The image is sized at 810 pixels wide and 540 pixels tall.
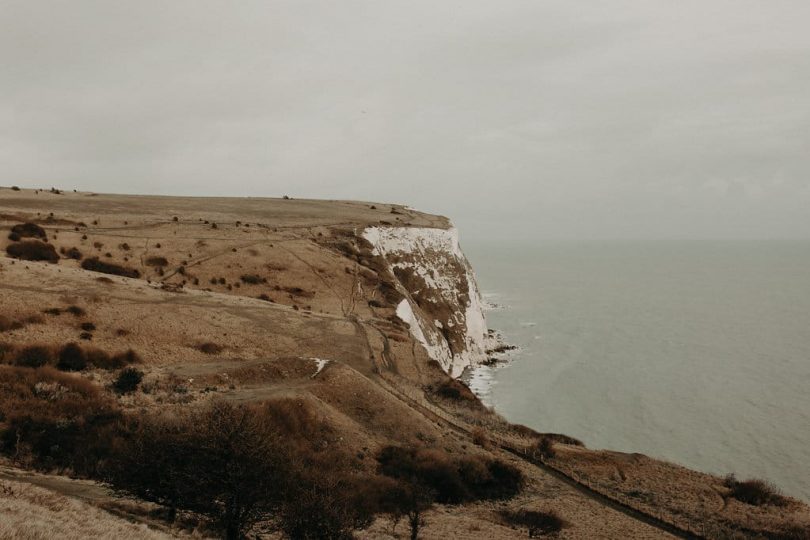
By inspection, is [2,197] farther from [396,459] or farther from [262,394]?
[396,459]

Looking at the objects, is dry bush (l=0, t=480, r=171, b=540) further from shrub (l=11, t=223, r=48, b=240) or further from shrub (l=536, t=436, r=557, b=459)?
shrub (l=11, t=223, r=48, b=240)

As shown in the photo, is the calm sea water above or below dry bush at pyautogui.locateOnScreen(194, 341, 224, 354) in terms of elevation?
below

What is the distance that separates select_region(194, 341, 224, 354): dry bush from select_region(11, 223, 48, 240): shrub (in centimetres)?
2854

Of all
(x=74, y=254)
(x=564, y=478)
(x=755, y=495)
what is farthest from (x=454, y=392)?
(x=74, y=254)

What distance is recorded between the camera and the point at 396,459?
88.8 ft

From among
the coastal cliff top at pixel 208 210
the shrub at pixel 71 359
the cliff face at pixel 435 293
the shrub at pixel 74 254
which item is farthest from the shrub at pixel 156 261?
the cliff face at pixel 435 293

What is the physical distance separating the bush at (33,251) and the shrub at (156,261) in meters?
7.90

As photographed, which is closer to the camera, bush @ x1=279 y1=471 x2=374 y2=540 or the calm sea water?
bush @ x1=279 y1=471 x2=374 y2=540

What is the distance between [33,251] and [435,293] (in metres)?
47.4

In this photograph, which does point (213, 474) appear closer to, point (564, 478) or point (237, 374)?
point (237, 374)

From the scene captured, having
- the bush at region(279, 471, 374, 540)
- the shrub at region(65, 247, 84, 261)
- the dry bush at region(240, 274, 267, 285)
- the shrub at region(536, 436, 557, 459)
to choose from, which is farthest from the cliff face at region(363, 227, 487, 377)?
the bush at region(279, 471, 374, 540)

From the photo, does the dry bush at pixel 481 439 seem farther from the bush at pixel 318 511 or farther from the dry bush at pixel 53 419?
the dry bush at pixel 53 419

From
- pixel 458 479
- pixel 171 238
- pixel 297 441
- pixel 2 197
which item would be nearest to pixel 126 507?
pixel 297 441

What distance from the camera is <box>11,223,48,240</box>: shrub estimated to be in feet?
173
